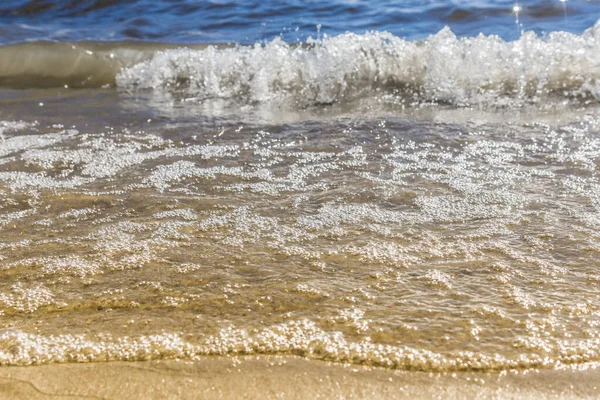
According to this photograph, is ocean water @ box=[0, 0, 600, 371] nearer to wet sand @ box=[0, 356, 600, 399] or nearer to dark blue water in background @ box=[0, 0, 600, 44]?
wet sand @ box=[0, 356, 600, 399]

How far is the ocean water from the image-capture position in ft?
5.23

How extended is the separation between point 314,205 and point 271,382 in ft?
4.11

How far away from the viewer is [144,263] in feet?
6.65

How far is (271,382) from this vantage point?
140 cm

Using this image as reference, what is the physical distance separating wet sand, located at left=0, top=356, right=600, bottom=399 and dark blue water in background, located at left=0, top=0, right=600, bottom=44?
6.18 metres

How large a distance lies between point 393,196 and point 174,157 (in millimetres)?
1309

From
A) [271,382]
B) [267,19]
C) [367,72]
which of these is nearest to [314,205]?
[271,382]

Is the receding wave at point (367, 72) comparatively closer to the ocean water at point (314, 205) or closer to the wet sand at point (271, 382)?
the ocean water at point (314, 205)

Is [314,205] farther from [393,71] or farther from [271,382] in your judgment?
[393,71]

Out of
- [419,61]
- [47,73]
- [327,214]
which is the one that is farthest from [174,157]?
[47,73]

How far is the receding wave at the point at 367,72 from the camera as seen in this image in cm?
489

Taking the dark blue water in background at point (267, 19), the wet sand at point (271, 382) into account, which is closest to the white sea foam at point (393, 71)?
the dark blue water in background at point (267, 19)

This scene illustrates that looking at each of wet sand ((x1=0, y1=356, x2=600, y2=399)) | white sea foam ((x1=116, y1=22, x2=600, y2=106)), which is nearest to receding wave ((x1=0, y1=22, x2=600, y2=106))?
white sea foam ((x1=116, y1=22, x2=600, y2=106))

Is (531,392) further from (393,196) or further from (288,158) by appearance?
(288,158)
